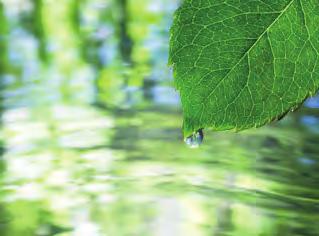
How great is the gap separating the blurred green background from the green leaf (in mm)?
506

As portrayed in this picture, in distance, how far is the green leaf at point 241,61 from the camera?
6.4 inches

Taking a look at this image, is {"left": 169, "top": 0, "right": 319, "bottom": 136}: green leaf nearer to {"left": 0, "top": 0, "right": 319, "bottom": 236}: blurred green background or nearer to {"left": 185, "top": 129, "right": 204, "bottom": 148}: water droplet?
{"left": 185, "top": 129, "right": 204, "bottom": 148}: water droplet

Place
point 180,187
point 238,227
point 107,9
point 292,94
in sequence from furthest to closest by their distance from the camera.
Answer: point 107,9
point 180,187
point 238,227
point 292,94

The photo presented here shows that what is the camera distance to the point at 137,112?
1.08m

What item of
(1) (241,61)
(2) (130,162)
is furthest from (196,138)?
(2) (130,162)

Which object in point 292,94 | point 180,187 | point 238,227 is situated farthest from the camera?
point 180,187

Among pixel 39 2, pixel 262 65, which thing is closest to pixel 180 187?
pixel 262 65

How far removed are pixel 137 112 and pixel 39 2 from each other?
100 centimetres

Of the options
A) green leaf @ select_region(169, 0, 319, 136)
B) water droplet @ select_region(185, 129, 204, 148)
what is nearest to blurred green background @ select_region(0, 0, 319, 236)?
water droplet @ select_region(185, 129, 204, 148)

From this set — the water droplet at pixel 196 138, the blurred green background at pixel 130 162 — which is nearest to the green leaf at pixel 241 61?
the water droplet at pixel 196 138

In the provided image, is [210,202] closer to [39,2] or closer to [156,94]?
[156,94]

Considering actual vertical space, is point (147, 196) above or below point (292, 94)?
below

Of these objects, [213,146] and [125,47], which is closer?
[213,146]

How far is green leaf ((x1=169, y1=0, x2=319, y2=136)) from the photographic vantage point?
0.53 ft
